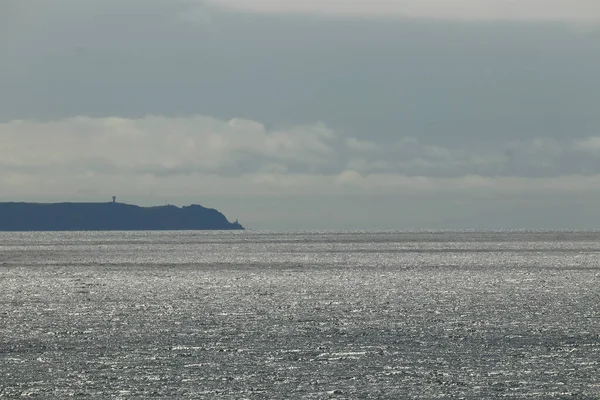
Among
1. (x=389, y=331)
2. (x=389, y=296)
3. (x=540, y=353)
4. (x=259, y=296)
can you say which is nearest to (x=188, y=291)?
(x=259, y=296)

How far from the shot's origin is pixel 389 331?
61.7 metres

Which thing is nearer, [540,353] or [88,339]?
[540,353]

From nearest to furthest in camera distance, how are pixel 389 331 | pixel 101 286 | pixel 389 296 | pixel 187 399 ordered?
pixel 187 399 < pixel 389 331 < pixel 389 296 < pixel 101 286

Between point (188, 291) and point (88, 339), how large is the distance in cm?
4668

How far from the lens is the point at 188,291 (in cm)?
10431

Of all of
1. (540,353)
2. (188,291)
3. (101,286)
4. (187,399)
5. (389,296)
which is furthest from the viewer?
(101,286)

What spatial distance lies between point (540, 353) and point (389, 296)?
148 ft

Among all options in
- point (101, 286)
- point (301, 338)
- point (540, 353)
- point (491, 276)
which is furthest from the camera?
point (491, 276)

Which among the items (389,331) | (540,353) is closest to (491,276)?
(389,331)

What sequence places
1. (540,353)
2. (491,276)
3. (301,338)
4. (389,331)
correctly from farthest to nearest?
(491,276) < (389,331) < (301,338) < (540,353)

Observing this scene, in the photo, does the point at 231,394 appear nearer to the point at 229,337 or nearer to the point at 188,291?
the point at 229,337

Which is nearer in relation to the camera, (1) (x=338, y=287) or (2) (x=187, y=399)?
(2) (x=187, y=399)

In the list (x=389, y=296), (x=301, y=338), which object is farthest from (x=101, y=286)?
(x=301, y=338)

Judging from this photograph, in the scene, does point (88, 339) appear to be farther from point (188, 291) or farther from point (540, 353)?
point (188, 291)
